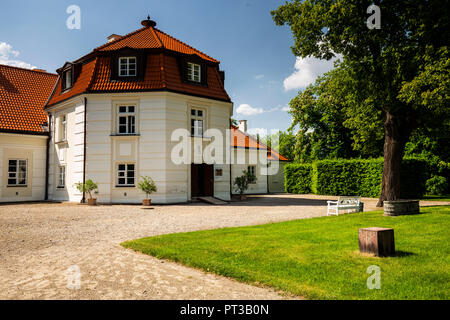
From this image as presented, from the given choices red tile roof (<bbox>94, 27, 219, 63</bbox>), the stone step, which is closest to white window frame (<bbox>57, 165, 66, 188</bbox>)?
red tile roof (<bbox>94, 27, 219, 63</bbox>)

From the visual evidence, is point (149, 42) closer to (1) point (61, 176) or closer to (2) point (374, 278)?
(1) point (61, 176)

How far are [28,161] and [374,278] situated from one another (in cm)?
2340

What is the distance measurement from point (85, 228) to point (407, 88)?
1211 cm

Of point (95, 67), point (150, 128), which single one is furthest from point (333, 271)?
point (95, 67)

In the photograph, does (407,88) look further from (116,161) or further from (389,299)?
(116,161)

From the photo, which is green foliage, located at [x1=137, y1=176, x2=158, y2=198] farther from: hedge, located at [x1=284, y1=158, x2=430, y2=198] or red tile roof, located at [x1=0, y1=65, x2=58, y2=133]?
hedge, located at [x1=284, y1=158, x2=430, y2=198]

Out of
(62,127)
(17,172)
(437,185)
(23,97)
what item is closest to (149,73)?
(62,127)

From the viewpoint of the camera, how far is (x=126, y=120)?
63.9 feet

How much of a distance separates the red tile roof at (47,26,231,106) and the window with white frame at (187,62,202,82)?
616mm

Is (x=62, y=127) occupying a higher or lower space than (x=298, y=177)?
higher

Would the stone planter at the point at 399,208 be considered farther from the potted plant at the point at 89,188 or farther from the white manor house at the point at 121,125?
the potted plant at the point at 89,188

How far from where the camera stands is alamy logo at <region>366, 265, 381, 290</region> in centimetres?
443

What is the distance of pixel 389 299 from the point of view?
3973mm

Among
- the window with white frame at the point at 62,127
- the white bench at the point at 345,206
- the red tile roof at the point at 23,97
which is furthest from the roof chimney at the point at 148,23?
the white bench at the point at 345,206
